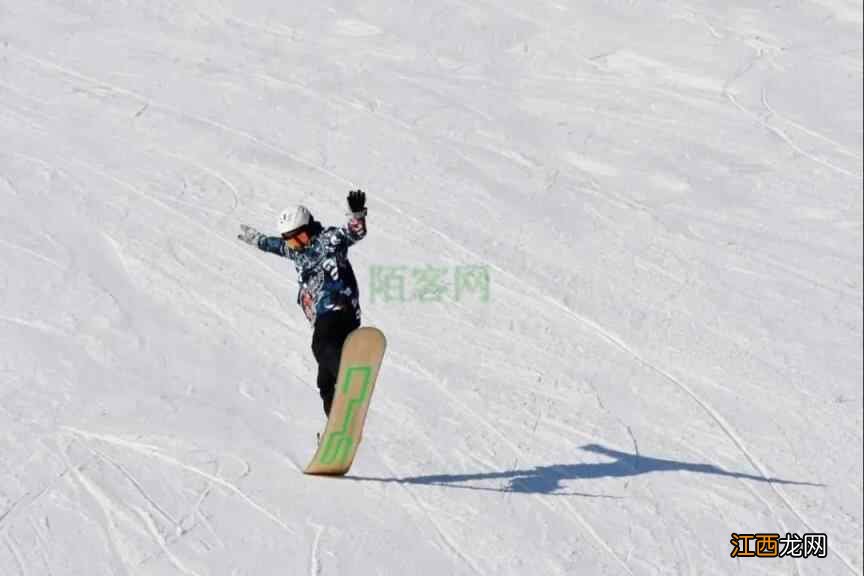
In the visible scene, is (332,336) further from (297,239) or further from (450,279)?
(450,279)

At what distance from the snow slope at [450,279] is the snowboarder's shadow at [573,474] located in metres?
0.03

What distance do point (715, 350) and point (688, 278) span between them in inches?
48.6

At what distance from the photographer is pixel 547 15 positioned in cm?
1700

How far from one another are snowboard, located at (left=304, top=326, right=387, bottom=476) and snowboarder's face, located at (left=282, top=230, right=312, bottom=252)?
2.17 feet

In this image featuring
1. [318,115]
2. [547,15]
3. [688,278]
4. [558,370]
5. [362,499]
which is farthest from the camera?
[547,15]

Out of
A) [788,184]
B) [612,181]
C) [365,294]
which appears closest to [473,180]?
[612,181]

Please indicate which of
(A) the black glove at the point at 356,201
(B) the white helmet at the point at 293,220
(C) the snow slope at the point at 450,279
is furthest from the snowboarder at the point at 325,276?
(C) the snow slope at the point at 450,279

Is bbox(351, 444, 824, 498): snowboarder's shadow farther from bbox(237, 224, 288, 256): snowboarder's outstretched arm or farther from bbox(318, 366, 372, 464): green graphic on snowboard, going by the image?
bbox(237, 224, 288, 256): snowboarder's outstretched arm

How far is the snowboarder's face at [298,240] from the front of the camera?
7.81 meters

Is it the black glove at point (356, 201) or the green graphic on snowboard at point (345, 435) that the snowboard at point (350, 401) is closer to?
the green graphic on snowboard at point (345, 435)

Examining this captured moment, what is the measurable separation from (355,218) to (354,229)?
78 millimetres

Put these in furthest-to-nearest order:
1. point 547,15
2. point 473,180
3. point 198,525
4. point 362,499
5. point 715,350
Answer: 1. point 547,15
2. point 473,180
3. point 715,350
4. point 362,499
5. point 198,525

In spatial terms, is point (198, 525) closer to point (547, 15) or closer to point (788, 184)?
point (788, 184)

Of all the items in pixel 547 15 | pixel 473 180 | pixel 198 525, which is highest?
pixel 547 15
